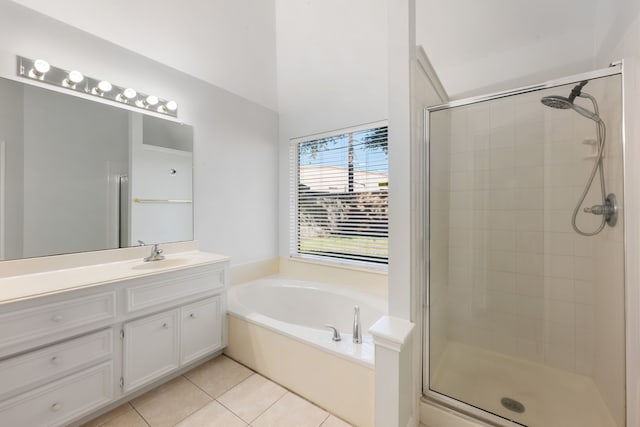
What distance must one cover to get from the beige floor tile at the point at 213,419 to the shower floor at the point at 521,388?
115cm

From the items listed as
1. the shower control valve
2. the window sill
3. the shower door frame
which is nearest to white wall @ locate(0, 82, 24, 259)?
the window sill

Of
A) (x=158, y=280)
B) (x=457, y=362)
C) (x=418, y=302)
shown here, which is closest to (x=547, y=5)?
(x=418, y=302)

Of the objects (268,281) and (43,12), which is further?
(268,281)

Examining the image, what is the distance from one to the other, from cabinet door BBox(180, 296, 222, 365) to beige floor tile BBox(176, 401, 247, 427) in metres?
0.38

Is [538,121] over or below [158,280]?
over

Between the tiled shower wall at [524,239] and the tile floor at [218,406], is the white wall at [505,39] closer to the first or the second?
the tiled shower wall at [524,239]

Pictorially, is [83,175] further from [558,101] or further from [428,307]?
[558,101]

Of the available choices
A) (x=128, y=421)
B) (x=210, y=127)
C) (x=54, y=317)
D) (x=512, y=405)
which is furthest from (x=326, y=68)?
(x=128, y=421)

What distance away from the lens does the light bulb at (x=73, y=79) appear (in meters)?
1.67

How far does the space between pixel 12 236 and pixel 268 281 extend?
1881mm

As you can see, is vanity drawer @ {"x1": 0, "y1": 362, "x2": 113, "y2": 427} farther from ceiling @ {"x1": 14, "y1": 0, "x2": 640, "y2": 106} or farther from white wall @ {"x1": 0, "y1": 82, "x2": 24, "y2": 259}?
ceiling @ {"x1": 14, "y1": 0, "x2": 640, "y2": 106}

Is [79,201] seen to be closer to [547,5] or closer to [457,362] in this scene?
[457,362]

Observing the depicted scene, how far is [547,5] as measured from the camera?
1.65 m

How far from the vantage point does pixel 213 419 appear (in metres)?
1.48
